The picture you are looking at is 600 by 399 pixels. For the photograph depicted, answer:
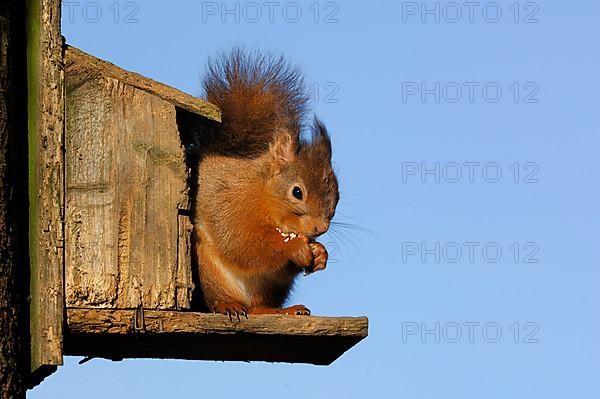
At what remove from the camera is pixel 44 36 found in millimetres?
3625

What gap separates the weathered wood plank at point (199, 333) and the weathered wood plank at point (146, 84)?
30.6 inches

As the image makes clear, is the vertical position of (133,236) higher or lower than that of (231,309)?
higher

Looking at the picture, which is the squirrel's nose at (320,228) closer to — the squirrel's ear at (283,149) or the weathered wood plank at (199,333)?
the squirrel's ear at (283,149)

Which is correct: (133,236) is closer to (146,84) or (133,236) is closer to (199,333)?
Answer: (199,333)

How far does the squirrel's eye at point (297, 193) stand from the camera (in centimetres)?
477

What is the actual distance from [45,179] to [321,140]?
1647 mm

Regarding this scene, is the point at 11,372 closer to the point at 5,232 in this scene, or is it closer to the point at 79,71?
the point at 5,232

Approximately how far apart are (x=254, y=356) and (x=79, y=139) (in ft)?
3.51

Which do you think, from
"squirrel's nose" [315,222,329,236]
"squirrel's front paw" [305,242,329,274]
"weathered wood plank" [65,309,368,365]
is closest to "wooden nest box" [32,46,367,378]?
"weathered wood plank" [65,309,368,365]

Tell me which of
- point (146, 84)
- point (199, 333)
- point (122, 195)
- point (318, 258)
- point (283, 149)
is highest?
point (146, 84)

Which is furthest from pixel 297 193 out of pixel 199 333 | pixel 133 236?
pixel 199 333

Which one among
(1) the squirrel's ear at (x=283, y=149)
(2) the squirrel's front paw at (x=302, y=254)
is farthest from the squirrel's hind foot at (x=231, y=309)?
(1) the squirrel's ear at (x=283, y=149)

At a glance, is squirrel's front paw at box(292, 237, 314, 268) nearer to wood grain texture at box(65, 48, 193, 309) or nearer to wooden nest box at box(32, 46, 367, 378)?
wooden nest box at box(32, 46, 367, 378)

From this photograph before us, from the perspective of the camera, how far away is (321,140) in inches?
193
